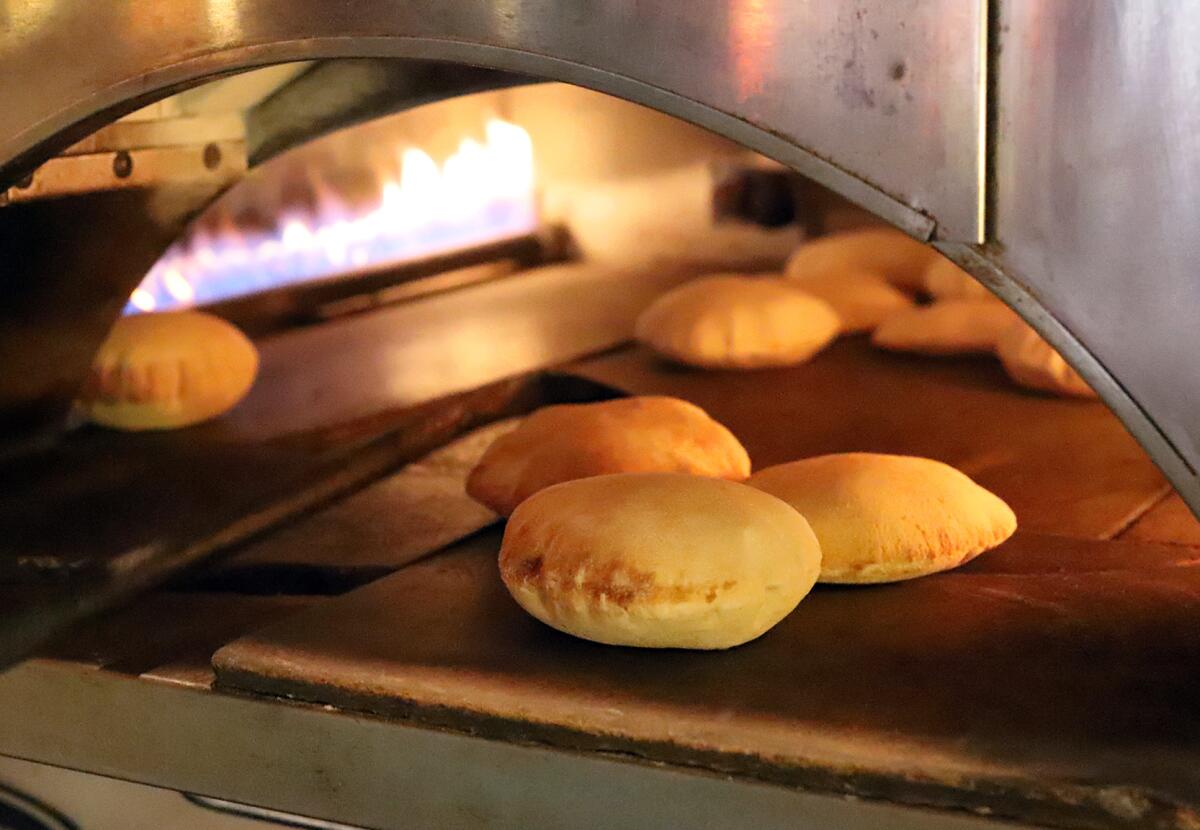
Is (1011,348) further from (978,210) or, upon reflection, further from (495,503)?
(978,210)

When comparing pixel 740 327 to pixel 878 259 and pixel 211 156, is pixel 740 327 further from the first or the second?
pixel 211 156

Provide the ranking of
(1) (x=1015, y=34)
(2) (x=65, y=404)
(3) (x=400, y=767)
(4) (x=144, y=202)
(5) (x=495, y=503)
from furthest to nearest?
(2) (x=65, y=404), (4) (x=144, y=202), (5) (x=495, y=503), (3) (x=400, y=767), (1) (x=1015, y=34)

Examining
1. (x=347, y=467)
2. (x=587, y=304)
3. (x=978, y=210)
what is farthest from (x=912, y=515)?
(x=587, y=304)

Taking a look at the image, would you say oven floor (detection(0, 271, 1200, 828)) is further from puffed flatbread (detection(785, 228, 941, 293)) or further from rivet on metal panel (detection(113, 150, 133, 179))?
puffed flatbread (detection(785, 228, 941, 293))

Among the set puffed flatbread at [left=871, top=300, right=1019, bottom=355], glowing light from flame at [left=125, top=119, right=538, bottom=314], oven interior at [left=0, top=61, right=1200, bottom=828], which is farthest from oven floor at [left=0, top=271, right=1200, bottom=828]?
glowing light from flame at [left=125, top=119, right=538, bottom=314]

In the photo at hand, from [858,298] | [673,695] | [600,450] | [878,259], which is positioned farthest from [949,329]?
[673,695]
